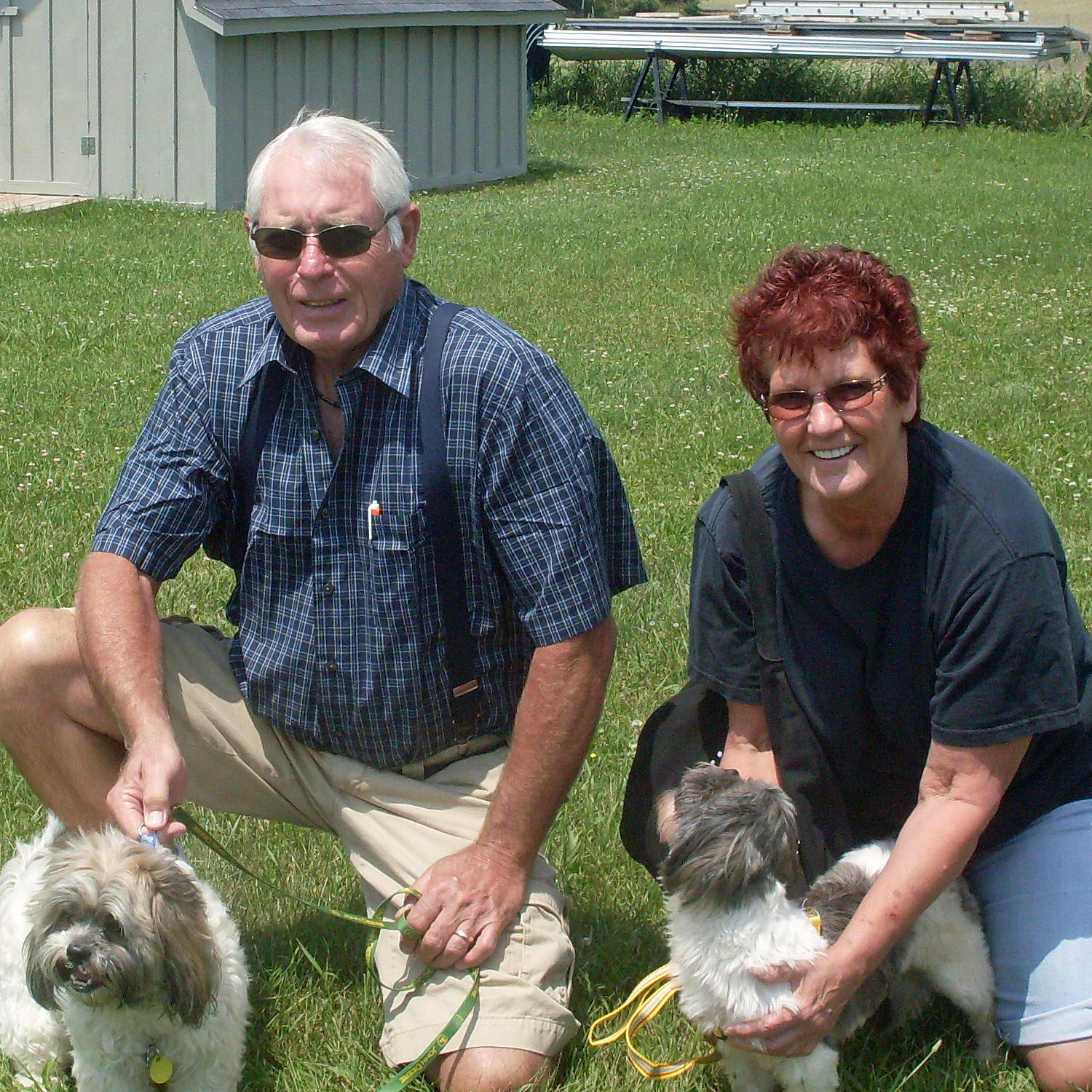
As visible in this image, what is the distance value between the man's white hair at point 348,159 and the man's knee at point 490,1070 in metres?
1.85

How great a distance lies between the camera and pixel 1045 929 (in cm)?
336

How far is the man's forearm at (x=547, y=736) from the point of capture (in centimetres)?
330

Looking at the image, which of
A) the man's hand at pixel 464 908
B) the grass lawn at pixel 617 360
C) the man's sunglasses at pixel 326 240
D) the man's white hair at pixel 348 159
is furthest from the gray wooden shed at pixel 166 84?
the man's hand at pixel 464 908

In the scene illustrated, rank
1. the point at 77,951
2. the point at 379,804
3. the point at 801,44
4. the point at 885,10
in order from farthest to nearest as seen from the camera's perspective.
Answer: the point at 885,10 → the point at 801,44 → the point at 379,804 → the point at 77,951

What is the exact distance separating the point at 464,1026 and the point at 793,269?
1828 mm

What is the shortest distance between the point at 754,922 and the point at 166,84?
50.9 feet

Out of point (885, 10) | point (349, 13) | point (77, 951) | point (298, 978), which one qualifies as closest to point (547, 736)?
point (298, 978)

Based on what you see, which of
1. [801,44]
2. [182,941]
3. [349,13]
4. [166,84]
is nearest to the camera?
[182,941]

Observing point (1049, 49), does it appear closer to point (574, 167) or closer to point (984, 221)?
point (574, 167)

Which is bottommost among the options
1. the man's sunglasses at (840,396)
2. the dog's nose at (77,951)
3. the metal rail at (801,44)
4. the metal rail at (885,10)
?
the dog's nose at (77,951)

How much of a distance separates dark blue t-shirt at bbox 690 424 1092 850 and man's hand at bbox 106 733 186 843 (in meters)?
1.20

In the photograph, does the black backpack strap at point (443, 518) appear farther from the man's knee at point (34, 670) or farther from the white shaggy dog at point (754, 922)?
the man's knee at point (34, 670)

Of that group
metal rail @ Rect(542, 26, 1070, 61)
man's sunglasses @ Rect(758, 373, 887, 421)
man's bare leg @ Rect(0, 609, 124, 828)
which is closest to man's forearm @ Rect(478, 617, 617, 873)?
man's sunglasses @ Rect(758, 373, 887, 421)

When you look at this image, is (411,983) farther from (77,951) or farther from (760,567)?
(760,567)
